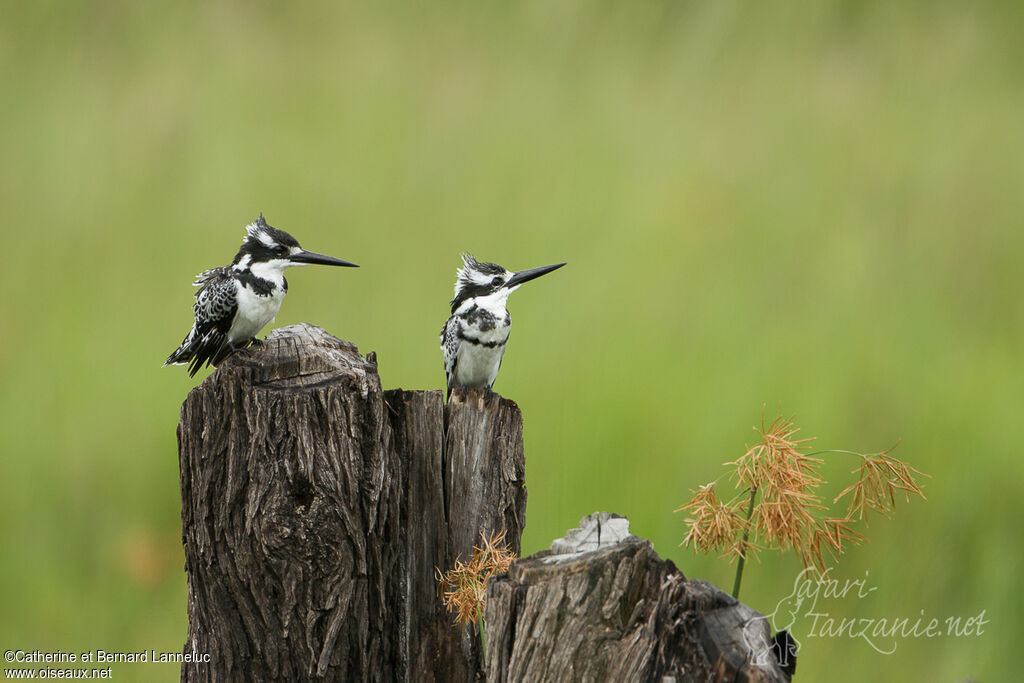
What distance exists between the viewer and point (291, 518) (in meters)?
2.27

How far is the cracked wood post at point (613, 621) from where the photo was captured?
1561mm

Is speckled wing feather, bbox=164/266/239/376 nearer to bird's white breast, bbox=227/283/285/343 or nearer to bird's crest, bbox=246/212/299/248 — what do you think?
bird's white breast, bbox=227/283/285/343

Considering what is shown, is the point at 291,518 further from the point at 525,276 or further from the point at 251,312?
the point at 525,276

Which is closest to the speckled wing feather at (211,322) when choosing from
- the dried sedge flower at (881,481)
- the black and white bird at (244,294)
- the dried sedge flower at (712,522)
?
the black and white bird at (244,294)

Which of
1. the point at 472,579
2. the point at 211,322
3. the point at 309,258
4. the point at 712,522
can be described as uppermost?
the point at 309,258

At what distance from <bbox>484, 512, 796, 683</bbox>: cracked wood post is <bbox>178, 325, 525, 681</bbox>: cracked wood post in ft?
2.01

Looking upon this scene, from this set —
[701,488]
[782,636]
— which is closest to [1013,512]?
[701,488]

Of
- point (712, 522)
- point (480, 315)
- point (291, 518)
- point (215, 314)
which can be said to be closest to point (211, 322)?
point (215, 314)

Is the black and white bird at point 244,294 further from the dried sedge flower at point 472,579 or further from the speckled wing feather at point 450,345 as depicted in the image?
the dried sedge flower at point 472,579

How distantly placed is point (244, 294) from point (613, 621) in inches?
75.9

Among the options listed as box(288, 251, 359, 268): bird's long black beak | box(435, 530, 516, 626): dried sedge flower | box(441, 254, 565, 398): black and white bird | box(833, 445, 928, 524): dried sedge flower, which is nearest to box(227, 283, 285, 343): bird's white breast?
box(288, 251, 359, 268): bird's long black beak

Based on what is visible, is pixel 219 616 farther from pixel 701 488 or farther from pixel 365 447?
pixel 701 488

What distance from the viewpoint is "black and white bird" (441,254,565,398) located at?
12.2 feet

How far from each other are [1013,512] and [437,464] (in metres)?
3.75
